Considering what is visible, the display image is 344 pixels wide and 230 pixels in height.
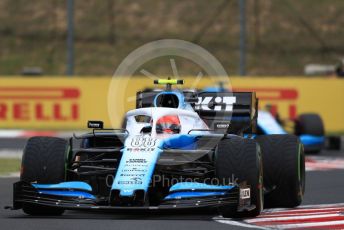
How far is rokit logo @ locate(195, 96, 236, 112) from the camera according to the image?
14.9m

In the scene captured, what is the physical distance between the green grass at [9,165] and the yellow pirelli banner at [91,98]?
30.9ft

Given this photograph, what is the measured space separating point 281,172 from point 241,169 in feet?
5.78

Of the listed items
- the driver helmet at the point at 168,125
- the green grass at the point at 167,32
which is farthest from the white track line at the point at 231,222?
the green grass at the point at 167,32

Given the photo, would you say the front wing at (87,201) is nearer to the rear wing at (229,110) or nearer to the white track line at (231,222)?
the white track line at (231,222)

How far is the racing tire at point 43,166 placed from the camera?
12000 millimetres

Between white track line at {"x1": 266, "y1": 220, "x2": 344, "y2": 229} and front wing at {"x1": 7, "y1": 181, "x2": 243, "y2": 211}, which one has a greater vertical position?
front wing at {"x1": 7, "y1": 181, "x2": 243, "y2": 211}

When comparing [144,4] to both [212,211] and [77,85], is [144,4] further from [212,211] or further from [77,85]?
[212,211]

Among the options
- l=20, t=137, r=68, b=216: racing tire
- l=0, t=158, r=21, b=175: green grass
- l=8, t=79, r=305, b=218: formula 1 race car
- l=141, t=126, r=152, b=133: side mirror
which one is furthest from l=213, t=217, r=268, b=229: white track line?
l=0, t=158, r=21, b=175: green grass

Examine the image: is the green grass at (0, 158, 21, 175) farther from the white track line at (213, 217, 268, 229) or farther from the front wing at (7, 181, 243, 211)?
the white track line at (213, 217, 268, 229)

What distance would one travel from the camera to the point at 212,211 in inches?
496

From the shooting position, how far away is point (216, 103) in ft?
49.2

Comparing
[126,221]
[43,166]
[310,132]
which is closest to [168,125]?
[43,166]

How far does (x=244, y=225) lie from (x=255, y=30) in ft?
128

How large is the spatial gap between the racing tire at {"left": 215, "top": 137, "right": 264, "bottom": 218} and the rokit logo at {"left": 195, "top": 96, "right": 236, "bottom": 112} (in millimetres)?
3124
